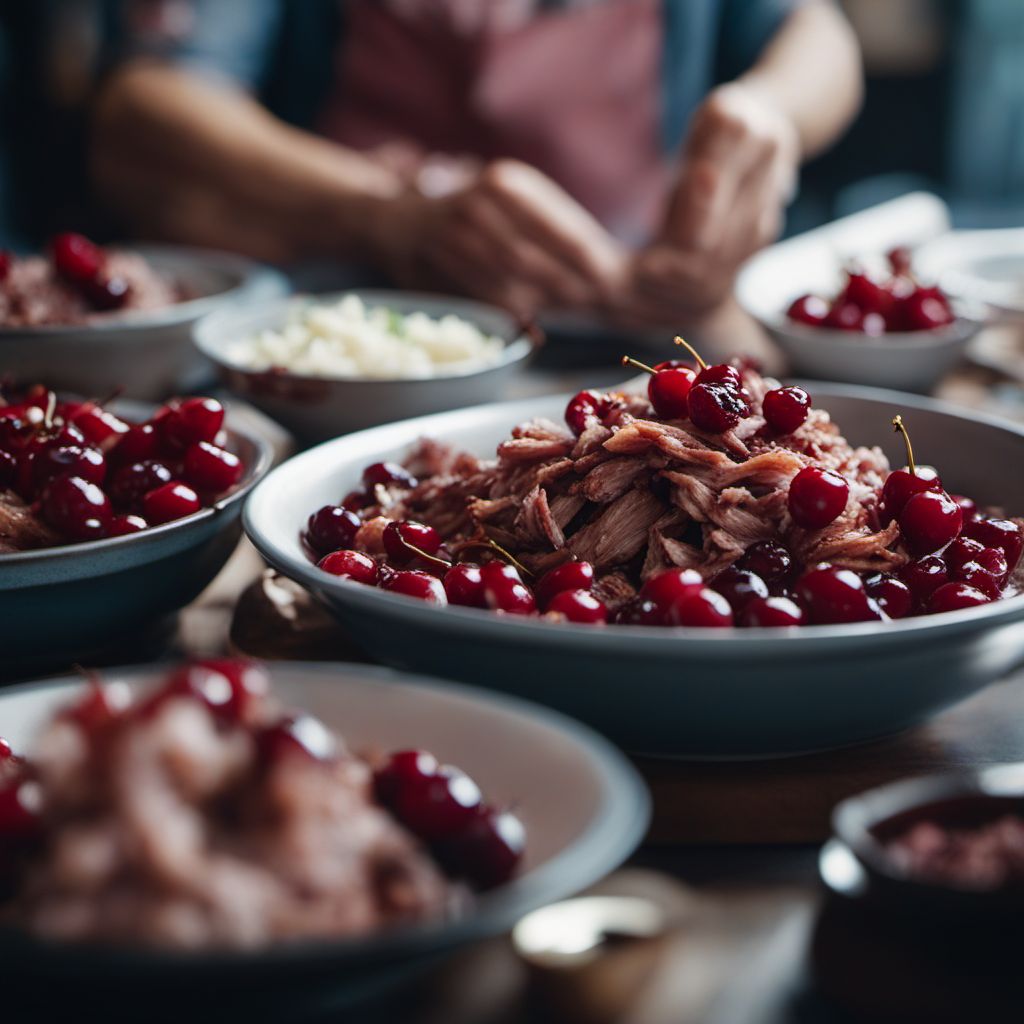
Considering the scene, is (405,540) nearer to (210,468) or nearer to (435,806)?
A: (210,468)

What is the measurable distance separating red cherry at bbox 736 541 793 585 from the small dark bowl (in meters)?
0.27

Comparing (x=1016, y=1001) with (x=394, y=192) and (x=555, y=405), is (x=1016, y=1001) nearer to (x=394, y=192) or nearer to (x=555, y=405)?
(x=555, y=405)

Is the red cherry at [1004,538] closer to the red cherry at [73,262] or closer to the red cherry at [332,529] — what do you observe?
the red cherry at [332,529]

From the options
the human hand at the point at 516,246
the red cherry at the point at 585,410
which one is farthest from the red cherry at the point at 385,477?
the human hand at the point at 516,246

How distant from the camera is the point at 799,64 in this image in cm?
323

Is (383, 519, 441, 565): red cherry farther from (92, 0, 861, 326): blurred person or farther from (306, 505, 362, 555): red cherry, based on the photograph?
(92, 0, 861, 326): blurred person

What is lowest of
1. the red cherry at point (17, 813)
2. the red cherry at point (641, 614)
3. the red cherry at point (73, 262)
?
the red cherry at point (73, 262)

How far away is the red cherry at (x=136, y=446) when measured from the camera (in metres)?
1.21

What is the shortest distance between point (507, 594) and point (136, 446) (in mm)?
457

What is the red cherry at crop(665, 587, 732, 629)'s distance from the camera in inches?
34.3

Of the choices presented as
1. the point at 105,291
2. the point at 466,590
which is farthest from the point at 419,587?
the point at 105,291

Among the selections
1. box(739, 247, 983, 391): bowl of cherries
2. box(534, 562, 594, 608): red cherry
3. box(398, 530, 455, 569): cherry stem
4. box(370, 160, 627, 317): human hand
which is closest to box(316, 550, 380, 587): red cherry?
box(398, 530, 455, 569): cherry stem

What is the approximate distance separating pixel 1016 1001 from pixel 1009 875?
0.06 m

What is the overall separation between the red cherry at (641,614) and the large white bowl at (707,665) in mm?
18
